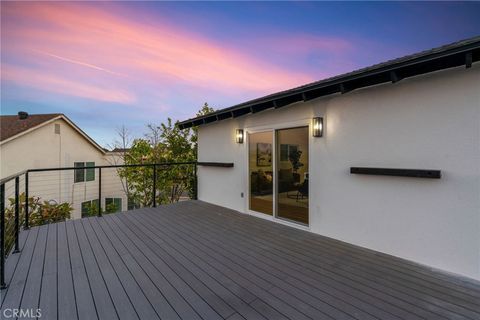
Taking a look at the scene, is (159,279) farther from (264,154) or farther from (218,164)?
(218,164)

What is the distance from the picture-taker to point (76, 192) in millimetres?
11734

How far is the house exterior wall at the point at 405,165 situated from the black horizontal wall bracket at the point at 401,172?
93 mm

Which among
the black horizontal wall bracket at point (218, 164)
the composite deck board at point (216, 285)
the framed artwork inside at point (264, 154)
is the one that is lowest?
the composite deck board at point (216, 285)

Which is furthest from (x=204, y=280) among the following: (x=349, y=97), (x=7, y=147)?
(x=7, y=147)

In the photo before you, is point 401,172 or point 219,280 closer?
point 219,280

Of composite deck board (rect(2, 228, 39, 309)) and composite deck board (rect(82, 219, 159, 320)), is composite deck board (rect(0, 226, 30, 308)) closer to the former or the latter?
composite deck board (rect(2, 228, 39, 309))

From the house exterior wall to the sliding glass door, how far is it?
0.24 meters

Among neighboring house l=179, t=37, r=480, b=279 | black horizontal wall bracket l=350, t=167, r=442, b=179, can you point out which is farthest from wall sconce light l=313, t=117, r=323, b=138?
black horizontal wall bracket l=350, t=167, r=442, b=179

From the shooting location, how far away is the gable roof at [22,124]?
30.6ft

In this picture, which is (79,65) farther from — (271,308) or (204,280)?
(271,308)

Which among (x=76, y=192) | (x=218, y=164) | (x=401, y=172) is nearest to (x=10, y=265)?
(x=218, y=164)

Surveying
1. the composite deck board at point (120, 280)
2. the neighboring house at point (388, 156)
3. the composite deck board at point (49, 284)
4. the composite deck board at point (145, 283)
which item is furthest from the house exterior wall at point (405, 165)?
the composite deck board at point (49, 284)

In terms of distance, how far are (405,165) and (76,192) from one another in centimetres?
1419

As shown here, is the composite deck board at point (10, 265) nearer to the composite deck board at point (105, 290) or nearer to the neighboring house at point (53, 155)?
the composite deck board at point (105, 290)
